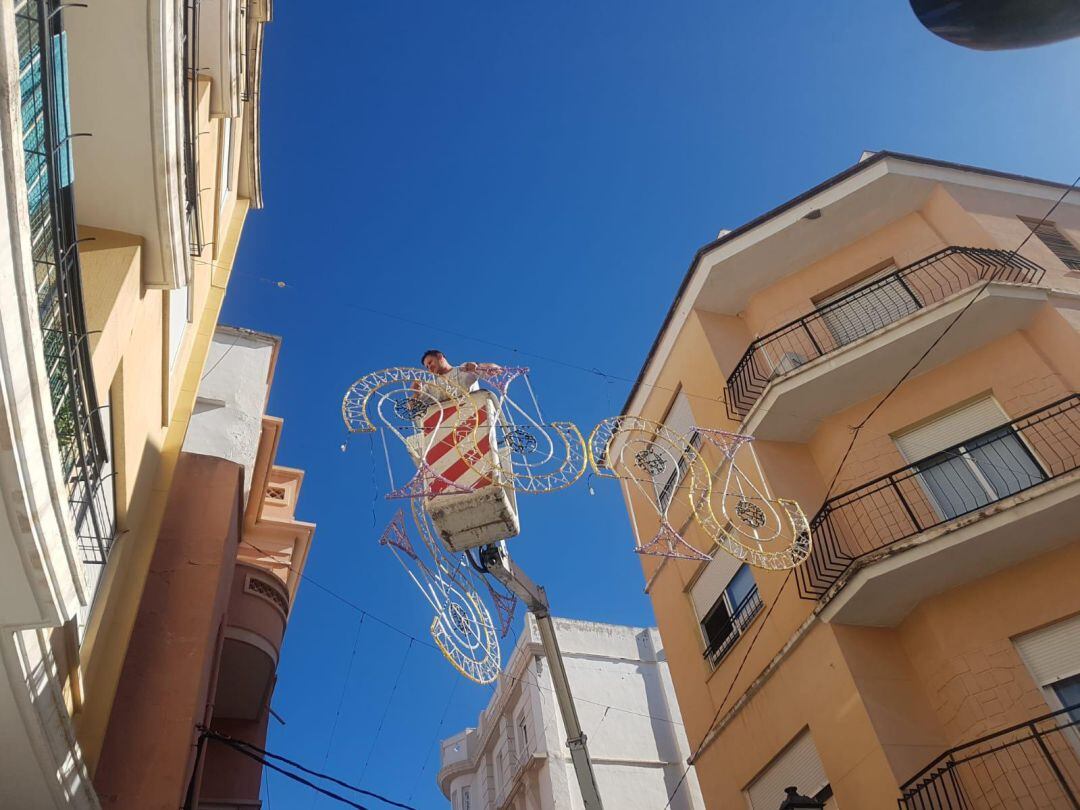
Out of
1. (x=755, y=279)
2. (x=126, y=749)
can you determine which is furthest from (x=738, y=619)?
(x=126, y=749)

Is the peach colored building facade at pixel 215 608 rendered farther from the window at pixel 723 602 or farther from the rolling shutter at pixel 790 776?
the rolling shutter at pixel 790 776

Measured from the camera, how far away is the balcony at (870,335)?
478 inches

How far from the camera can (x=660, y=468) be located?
39.5ft

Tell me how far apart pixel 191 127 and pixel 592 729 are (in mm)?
25504

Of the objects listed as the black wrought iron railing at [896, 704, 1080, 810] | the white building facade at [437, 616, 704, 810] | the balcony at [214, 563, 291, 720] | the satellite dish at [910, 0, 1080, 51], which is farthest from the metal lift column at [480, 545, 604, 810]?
the white building facade at [437, 616, 704, 810]

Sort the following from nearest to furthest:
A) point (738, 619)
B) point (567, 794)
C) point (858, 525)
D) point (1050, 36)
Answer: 1. point (1050, 36)
2. point (858, 525)
3. point (738, 619)
4. point (567, 794)

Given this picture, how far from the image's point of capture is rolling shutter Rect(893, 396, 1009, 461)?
463 inches

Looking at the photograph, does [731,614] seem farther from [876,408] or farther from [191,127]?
[191,127]

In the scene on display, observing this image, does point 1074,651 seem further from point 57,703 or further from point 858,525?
point 57,703

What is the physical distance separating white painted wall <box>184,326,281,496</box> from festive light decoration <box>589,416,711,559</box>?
5530mm

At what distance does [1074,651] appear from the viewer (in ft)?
31.2

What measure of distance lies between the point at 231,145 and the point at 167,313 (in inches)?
208

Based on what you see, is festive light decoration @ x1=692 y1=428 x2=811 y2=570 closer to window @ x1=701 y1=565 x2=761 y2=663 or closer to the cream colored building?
window @ x1=701 y1=565 x2=761 y2=663

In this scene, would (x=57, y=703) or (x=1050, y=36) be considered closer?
(x=1050, y=36)
